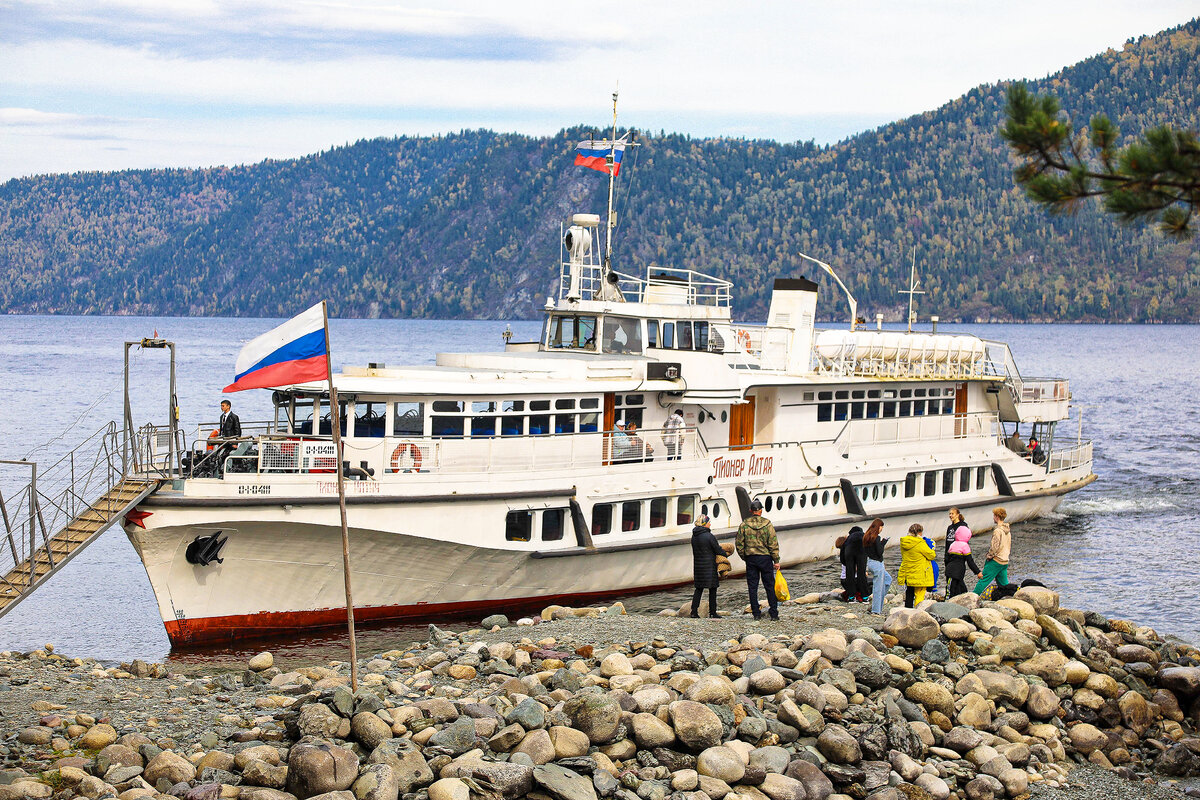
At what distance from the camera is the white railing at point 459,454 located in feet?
63.6

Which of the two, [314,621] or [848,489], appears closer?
[314,621]

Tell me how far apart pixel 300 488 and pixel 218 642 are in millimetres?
3152

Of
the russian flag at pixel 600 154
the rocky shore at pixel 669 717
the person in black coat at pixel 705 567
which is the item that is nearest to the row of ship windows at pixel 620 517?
the rocky shore at pixel 669 717

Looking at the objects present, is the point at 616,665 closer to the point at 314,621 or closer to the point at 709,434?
the point at 314,621

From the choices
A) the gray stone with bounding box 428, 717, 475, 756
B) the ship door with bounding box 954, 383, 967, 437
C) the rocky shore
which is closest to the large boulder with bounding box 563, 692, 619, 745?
the rocky shore

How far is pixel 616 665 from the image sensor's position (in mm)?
14812

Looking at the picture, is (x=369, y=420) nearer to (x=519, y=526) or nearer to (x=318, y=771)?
(x=519, y=526)

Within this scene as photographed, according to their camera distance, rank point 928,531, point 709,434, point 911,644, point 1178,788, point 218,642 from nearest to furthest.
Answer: point 1178,788, point 911,644, point 218,642, point 709,434, point 928,531

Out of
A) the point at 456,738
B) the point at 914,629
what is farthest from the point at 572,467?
the point at 456,738

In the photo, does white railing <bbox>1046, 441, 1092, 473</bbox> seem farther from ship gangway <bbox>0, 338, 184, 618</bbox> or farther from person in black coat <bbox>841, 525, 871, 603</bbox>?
ship gangway <bbox>0, 338, 184, 618</bbox>

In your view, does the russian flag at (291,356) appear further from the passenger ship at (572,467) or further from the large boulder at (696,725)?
the large boulder at (696,725)

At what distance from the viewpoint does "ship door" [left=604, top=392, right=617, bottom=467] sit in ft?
74.9

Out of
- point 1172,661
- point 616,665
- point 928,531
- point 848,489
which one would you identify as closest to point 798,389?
point 848,489

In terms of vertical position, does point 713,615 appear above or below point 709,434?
below
